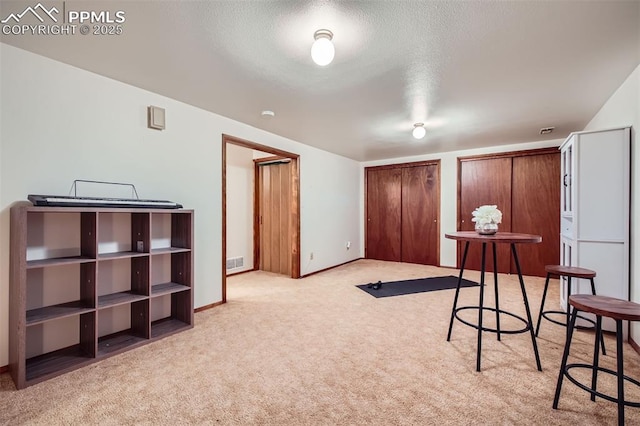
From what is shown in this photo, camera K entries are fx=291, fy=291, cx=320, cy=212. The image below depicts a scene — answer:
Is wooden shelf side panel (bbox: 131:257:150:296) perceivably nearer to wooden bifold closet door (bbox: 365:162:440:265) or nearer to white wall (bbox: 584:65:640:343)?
white wall (bbox: 584:65:640:343)

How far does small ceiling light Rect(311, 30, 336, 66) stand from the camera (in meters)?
1.81

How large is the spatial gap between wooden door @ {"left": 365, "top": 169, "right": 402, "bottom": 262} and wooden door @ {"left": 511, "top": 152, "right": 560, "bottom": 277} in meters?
2.07

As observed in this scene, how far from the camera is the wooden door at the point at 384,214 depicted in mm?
6195

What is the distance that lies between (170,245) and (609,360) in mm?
3848

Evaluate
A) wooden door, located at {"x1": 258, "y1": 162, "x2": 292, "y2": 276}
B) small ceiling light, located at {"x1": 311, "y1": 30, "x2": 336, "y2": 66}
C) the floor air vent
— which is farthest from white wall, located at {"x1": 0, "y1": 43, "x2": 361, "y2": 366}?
small ceiling light, located at {"x1": 311, "y1": 30, "x2": 336, "y2": 66}

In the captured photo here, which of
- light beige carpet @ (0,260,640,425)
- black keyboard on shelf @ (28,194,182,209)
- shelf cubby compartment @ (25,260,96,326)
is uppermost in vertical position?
black keyboard on shelf @ (28,194,182,209)

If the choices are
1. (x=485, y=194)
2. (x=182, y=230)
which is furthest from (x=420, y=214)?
(x=182, y=230)

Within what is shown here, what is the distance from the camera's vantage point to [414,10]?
164 centimetres

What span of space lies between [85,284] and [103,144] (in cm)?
115

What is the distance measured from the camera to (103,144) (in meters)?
2.46

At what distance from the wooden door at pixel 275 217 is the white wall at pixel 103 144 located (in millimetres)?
1033

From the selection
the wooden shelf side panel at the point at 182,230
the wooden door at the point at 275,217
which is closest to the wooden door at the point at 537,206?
the wooden door at the point at 275,217

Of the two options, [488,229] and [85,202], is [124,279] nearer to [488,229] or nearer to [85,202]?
[85,202]

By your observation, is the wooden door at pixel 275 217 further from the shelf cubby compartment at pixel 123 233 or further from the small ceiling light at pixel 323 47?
the small ceiling light at pixel 323 47
